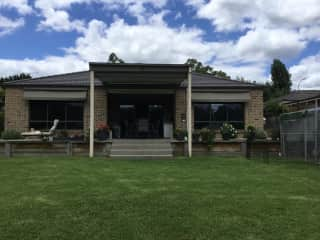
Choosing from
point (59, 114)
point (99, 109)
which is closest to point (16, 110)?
point (59, 114)

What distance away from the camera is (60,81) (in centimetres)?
1780

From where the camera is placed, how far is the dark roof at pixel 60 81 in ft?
56.2

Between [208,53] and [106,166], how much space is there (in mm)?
20442

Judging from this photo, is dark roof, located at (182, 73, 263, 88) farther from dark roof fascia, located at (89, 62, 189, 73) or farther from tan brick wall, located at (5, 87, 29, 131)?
tan brick wall, located at (5, 87, 29, 131)

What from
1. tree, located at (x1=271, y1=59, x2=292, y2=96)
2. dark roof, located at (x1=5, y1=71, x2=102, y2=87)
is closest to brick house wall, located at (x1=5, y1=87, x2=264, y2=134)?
dark roof, located at (x1=5, y1=71, x2=102, y2=87)

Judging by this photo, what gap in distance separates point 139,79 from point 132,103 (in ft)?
10.4

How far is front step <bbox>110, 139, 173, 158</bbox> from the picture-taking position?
14.1m

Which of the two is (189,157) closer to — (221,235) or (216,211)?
(216,211)

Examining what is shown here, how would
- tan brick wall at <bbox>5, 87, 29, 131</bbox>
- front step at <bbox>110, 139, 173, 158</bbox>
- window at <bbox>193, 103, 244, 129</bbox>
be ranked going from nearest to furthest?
front step at <bbox>110, 139, 173, 158</bbox>
tan brick wall at <bbox>5, 87, 29, 131</bbox>
window at <bbox>193, 103, 244, 129</bbox>

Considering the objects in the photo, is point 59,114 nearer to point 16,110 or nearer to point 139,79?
point 16,110

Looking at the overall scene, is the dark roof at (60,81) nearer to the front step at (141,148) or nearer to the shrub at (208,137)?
the front step at (141,148)

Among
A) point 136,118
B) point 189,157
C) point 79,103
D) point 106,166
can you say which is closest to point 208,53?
point 136,118

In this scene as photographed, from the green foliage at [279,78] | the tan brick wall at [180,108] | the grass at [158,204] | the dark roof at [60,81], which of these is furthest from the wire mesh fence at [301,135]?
the green foliage at [279,78]

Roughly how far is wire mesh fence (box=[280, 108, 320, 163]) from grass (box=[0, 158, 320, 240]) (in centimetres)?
310
